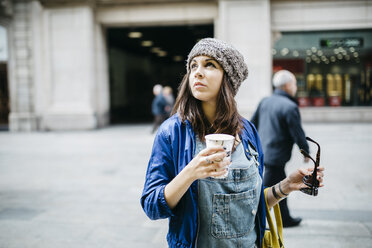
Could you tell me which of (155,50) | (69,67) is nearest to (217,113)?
(69,67)

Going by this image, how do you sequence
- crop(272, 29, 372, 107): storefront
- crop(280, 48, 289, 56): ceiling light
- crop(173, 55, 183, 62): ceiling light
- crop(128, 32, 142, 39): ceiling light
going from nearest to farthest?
crop(272, 29, 372, 107): storefront
crop(280, 48, 289, 56): ceiling light
crop(128, 32, 142, 39): ceiling light
crop(173, 55, 183, 62): ceiling light

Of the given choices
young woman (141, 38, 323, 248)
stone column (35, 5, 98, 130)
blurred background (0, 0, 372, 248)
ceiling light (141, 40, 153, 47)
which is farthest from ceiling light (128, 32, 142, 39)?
young woman (141, 38, 323, 248)

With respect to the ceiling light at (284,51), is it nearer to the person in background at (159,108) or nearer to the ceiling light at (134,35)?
the person in background at (159,108)

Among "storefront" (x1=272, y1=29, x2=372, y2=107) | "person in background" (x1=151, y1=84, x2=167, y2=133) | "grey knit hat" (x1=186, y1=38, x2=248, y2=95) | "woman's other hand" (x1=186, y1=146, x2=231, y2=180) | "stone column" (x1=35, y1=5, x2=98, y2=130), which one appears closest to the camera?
"woman's other hand" (x1=186, y1=146, x2=231, y2=180)

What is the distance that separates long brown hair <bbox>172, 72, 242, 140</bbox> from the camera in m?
1.74

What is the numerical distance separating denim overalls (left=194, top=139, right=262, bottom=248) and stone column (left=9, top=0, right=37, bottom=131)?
14390 millimetres

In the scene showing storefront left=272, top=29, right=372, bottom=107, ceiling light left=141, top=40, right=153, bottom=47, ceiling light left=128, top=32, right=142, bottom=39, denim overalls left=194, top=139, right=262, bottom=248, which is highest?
ceiling light left=141, top=40, right=153, bottom=47

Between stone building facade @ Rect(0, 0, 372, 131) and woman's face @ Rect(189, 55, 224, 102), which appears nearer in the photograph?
woman's face @ Rect(189, 55, 224, 102)

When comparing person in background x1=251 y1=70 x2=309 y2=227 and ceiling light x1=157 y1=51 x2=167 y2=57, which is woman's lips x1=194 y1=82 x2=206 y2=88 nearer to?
person in background x1=251 y1=70 x2=309 y2=227

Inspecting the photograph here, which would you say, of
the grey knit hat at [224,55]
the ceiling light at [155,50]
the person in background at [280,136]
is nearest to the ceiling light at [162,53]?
the ceiling light at [155,50]

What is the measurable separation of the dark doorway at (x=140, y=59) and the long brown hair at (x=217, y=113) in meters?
15.1

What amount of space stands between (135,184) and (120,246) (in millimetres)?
2418

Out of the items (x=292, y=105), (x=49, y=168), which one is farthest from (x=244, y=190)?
(x=49, y=168)

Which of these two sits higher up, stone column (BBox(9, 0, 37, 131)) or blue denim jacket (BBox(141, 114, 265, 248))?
stone column (BBox(9, 0, 37, 131))
